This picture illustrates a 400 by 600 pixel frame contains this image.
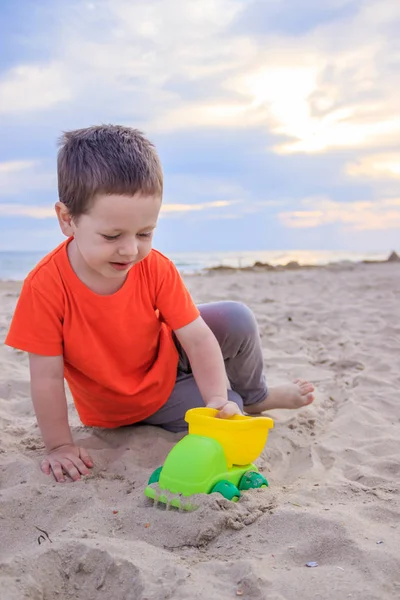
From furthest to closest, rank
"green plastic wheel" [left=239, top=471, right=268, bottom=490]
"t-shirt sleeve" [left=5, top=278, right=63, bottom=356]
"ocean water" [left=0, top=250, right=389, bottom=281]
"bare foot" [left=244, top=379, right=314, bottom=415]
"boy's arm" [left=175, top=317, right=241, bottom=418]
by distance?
1. "ocean water" [left=0, top=250, right=389, bottom=281]
2. "bare foot" [left=244, top=379, right=314, bottom=415]
3. "boy's arm" [left=175, top=317, right=241, bottom=418]
4. "t-shirt sleeve" [left=5, top=278, right=63, bottom=356]
5. "green plastic wheel" [left=239, top=471, right=268, bottom=490]

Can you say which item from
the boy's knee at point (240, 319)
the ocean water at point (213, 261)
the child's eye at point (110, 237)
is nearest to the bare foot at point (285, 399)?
the boy's knee at point (240, 319)

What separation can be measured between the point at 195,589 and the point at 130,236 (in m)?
1.04

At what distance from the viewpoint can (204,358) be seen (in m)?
2.21

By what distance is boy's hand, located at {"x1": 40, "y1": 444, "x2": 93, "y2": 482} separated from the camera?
1.96 m

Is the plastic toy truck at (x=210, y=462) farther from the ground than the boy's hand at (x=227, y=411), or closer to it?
closer to it

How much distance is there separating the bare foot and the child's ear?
48.2 inches

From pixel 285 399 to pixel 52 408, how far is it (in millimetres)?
1143

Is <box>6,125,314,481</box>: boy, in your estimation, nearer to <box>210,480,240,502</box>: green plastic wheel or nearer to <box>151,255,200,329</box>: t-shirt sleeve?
<box>151,255,200,329</box>: t-shirt sleeve

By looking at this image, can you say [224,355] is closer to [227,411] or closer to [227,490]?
[227,411]

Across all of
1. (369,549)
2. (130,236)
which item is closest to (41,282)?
(130,236)

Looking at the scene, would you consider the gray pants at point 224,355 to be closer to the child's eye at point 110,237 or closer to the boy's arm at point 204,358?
the boy's arm at point 204,358

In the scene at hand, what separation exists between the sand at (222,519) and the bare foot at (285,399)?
7 cm

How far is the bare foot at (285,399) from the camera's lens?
8.91 feet

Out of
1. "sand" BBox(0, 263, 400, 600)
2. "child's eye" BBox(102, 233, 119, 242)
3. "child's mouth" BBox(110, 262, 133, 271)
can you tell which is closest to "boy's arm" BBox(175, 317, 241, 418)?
"sand" BBox(0, 263, 400, 600)
